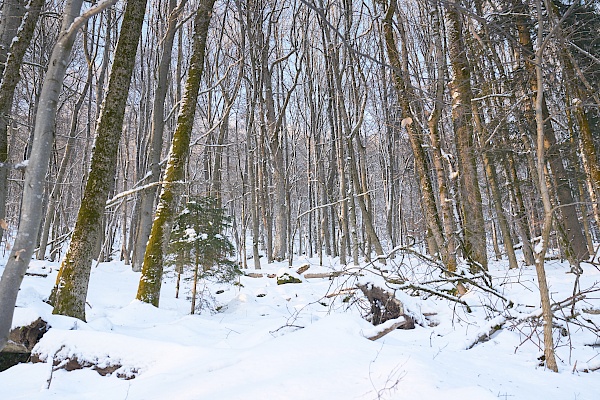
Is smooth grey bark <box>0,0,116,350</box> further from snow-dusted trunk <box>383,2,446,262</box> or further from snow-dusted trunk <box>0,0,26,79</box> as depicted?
snow-dusted trunk <box>383,2,446,262</box>

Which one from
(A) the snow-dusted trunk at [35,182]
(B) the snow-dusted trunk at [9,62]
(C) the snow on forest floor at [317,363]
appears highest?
(B) the snow-dusted trunk at [9,62]

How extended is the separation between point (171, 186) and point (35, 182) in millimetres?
4820

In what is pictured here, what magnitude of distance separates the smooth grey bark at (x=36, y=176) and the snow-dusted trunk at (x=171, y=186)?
4.35 m

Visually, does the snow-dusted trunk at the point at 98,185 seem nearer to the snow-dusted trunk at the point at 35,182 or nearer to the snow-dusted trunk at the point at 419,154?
the snow-dusted trunk at the point at 35,182

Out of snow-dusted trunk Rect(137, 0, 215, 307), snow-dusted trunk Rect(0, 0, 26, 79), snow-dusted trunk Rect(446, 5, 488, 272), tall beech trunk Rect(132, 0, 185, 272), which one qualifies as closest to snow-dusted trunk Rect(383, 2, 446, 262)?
snow-dusted trunk Rect(446, 5, 488, 272)

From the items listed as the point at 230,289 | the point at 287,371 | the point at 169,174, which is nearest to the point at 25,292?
the point at 169,174

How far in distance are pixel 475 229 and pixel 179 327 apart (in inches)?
201

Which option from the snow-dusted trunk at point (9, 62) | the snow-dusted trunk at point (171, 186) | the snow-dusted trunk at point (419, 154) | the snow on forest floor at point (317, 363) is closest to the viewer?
the snow on forest floor at point (317, 363)

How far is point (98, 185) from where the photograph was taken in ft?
17.4

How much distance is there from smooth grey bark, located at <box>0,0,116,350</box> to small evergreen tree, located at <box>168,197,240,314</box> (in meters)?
6.59

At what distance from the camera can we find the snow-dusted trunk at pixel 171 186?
22.3 feet

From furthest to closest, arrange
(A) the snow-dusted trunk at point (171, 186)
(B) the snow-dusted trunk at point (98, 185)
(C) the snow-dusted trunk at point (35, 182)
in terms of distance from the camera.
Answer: (A) the snow-dusted trunk at point (171, 186) → (B) the snow-dusted trunk at point (98, 185) → (C) the snow-dusted trunk at point (35, 182)

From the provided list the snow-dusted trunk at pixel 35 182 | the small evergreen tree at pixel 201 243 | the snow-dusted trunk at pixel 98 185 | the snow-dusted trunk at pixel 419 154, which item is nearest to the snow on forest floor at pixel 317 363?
the snow-dusted trunk at pixel 98 185

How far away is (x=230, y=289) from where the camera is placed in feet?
38.8
